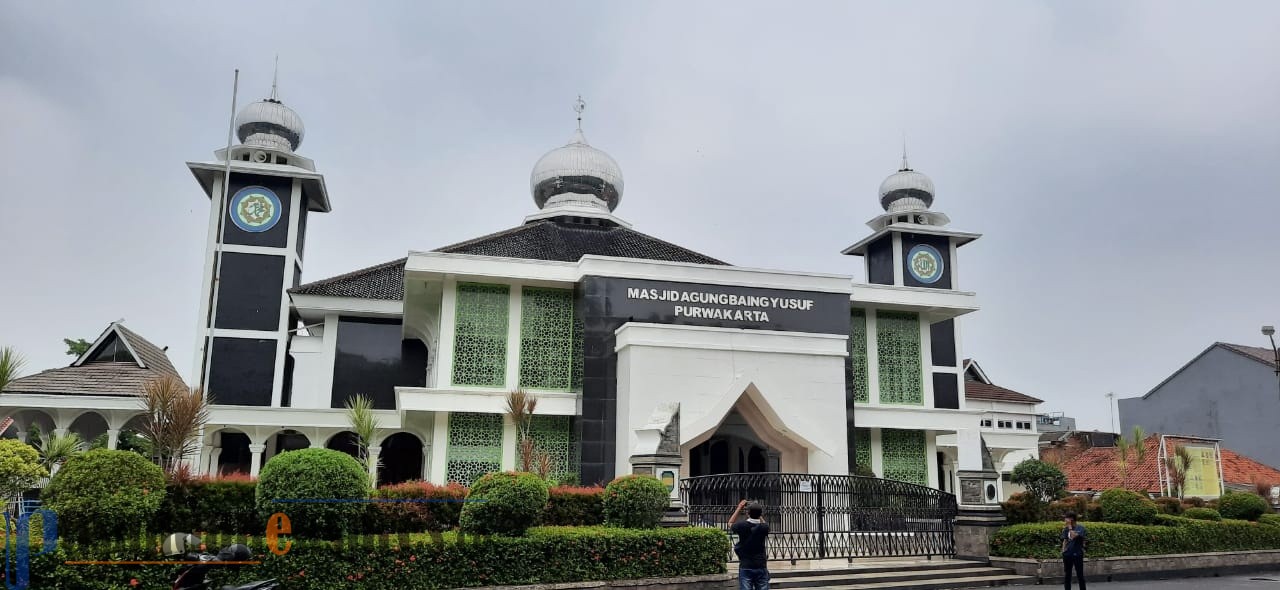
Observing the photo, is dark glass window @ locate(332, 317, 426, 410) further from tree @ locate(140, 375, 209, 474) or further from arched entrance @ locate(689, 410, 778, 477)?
tree @ locate(140, 375, 209, 474)

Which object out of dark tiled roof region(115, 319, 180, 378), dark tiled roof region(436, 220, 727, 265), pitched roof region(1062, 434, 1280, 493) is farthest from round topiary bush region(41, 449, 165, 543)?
pitched roof region(1062, 434, 1280, 493)

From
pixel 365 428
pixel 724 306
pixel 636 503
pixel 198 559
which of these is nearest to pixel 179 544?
pixel 198 559

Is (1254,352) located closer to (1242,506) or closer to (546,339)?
(1242,506)

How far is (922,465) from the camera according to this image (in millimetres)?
22688

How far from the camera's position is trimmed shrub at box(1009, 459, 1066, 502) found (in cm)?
1772

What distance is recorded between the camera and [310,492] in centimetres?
1034

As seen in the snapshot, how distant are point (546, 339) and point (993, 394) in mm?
23810

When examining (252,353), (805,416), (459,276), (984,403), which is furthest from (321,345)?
(984,403)

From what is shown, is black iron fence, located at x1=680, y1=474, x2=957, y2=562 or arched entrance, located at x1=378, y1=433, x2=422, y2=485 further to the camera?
arched entrance, located at x1=378, y1=433, x2=422, y2=485

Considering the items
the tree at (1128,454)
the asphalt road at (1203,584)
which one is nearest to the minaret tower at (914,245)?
the tree at (1128,454)

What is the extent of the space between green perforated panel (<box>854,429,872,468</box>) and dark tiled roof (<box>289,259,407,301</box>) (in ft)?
40.1

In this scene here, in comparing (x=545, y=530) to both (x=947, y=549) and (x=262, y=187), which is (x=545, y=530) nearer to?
(x=947, y=549)

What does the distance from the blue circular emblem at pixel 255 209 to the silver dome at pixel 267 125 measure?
1.52 m

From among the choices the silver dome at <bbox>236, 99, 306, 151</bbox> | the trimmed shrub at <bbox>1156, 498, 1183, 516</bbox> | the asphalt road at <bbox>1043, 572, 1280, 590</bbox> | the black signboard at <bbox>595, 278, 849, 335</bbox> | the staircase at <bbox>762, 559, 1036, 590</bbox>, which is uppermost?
the silver dome at <bbox>236, 99, 306, 151</bbox>
